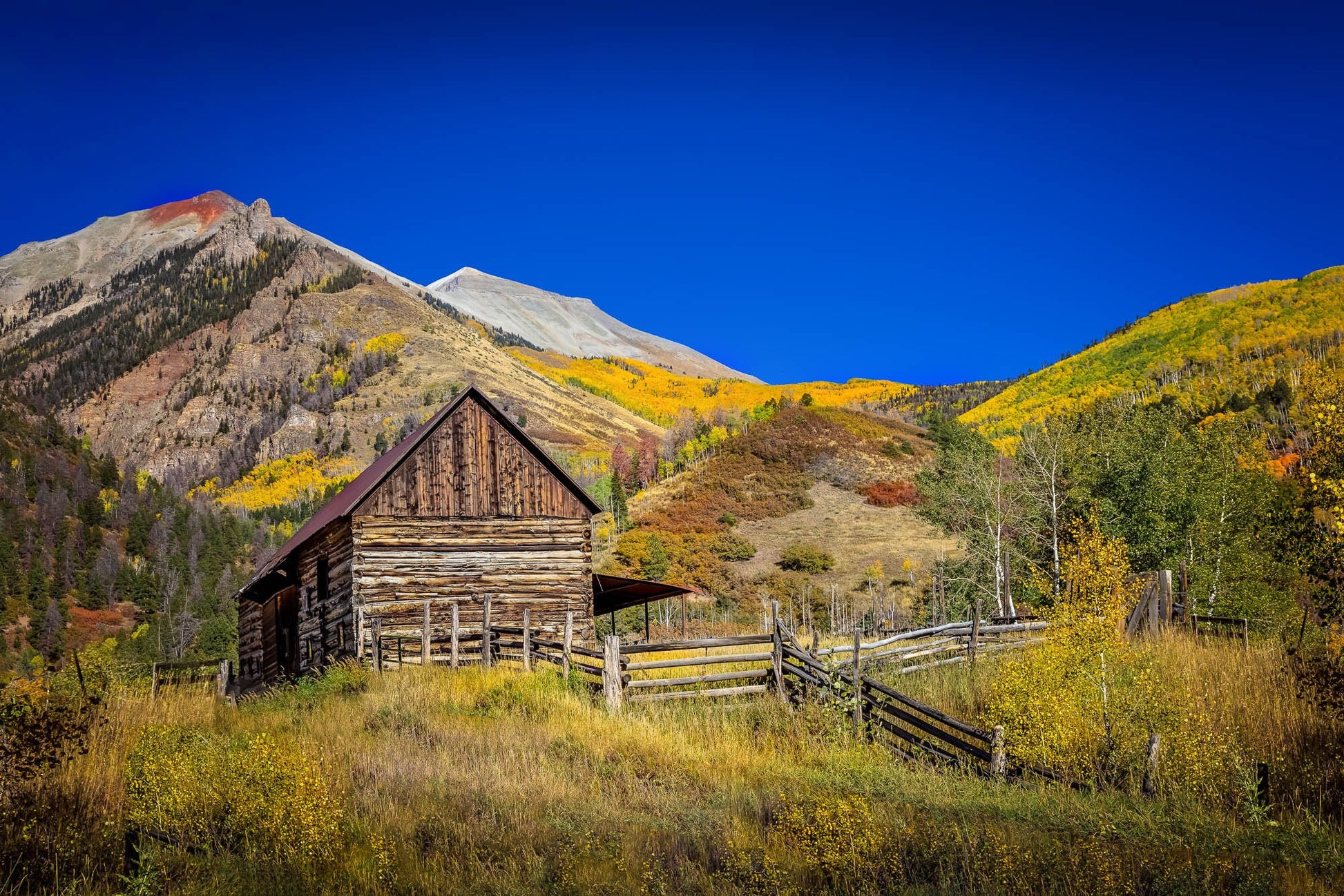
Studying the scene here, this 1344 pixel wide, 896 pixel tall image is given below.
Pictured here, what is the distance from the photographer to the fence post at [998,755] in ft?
31.8

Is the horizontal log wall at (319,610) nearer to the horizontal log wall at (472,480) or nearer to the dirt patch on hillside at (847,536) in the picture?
the horizontal log wall at (472,480)

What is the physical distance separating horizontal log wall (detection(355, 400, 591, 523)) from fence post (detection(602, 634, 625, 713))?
9.67 meters

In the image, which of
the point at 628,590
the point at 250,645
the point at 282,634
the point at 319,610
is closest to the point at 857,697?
the point at 628,590

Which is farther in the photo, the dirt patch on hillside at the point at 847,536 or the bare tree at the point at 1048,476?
the dirt patch on hillside at the point at 847,536

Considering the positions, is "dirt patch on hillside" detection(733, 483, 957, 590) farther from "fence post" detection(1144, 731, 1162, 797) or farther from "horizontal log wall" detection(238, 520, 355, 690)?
"fence post" detection(1144, 731, 1162, 797)

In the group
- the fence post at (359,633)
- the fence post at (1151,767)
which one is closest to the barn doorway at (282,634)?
the fence post at (359,633)

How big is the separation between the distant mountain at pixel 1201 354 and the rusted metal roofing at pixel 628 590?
86.5m

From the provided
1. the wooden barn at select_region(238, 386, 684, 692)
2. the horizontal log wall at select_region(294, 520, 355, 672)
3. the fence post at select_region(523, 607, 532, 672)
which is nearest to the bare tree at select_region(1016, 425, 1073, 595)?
the wooden barn at select_region(238, 386, 684, 692)

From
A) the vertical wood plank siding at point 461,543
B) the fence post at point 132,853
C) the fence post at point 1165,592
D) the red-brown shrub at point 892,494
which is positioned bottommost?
the fence post at point 132,853

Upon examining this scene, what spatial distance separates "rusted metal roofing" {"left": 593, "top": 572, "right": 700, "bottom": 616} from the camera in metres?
25.6

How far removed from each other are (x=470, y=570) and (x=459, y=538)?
937 mm

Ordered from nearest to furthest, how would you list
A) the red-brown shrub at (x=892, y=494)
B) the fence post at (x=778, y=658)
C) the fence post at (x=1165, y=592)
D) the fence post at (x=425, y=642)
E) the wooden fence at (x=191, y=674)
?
the fence post at (x=778, y=658) → the fence post at (x=1165, y=592) → the wooden fence at (x=191, y=674) → the fence post at (x=425, y=642) → the red-brown shrub at (x=892, y=494)

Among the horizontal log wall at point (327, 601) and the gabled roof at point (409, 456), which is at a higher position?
the gabled roof at point (409, 456)

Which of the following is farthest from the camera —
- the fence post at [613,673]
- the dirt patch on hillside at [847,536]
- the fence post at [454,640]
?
the dirt patch on hillside at [847,536]
